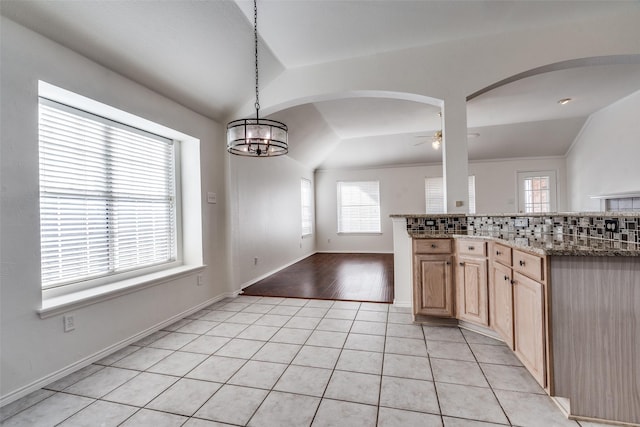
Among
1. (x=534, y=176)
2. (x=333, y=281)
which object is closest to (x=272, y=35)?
(x=333, y=281)

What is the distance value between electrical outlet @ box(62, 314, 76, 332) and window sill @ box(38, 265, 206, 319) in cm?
5

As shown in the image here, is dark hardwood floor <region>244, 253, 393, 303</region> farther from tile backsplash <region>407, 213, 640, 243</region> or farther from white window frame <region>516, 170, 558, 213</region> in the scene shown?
white window frame <region>516, 170, 558, 213</region>

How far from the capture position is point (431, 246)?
2.76m

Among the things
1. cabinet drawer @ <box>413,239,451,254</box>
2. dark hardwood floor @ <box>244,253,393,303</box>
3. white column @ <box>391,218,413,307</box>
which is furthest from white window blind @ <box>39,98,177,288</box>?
cabinet drawer @ <box>413,239,451,254</box>

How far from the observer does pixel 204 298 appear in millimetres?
3500

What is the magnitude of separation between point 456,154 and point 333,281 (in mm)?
2681

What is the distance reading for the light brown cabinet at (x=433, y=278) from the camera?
107 inches

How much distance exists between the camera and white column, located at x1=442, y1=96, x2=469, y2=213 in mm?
2922

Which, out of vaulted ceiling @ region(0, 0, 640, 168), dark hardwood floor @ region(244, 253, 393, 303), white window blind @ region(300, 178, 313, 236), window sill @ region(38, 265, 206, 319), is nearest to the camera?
window sill @ region(38, 265, 206, 319)

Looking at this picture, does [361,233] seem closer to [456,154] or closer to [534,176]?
[534,176]

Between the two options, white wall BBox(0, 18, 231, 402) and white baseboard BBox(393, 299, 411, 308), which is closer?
white wall BBox(0, 18, 231, 402)

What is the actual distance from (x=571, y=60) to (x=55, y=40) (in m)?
4.20

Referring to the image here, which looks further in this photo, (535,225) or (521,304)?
(535,225)

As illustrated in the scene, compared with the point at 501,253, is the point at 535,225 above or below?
above
